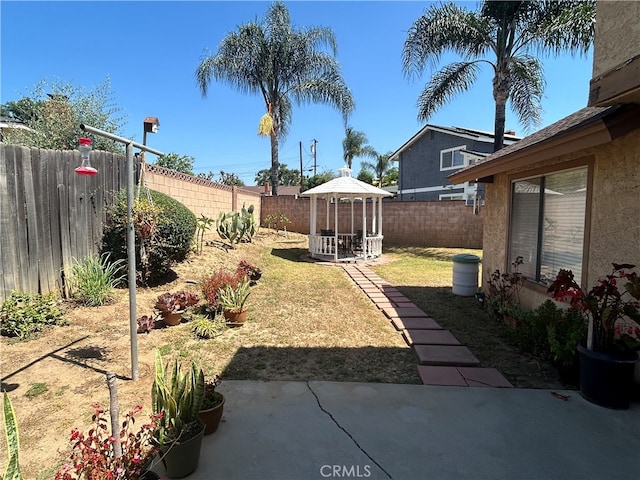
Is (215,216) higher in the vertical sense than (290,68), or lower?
lower

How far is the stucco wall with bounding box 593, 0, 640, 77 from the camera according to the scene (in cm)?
283

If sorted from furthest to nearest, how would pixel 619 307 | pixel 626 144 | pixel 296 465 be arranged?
pixel 626 144 < pixel 619 307 < pixel 296 465

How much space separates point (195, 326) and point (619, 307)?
4675 mm

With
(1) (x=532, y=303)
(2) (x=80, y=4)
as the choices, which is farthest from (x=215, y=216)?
(1) (x=532, y=303)

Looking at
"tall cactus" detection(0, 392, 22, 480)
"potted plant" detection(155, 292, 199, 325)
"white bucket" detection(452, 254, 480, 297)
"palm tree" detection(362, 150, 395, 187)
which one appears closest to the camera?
"tall cactus" detection(0, 392, 22, 480)

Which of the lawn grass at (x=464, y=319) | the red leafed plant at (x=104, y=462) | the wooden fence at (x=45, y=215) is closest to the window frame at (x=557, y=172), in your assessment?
the lawn grass at (x=464, y=319)

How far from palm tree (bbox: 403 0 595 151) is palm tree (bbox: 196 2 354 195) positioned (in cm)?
529

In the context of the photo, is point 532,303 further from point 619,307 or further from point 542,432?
point 542,432

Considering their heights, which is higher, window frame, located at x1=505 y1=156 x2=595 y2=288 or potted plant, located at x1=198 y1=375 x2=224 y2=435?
window frame, located at x1=505 y1=156 x2=595 y2=288

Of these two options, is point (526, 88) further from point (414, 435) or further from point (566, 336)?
point (414, 435)

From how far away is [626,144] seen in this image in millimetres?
3229

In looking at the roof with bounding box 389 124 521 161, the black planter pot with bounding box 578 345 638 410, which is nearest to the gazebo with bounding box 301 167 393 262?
the black planter pot with bounding box 578 345 638 410

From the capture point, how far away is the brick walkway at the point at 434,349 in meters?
3.41

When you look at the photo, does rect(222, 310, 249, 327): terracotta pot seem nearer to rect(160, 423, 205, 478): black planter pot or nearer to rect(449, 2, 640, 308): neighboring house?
rect(160, 423, 205, 478): black planter pot
